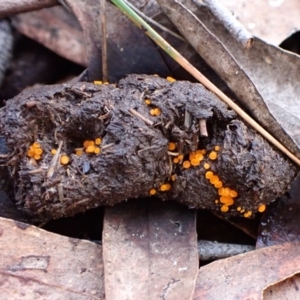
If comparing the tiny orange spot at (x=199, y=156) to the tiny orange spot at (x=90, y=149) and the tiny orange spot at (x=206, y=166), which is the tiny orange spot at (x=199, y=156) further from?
the tiny orange spot at (x=90, y=149)

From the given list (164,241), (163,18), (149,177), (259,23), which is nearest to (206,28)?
(163,18)

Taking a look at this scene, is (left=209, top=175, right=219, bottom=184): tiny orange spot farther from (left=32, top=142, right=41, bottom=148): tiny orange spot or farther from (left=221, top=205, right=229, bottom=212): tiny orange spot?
(left=32, top=142, right=41, bottom=148): tiny orange spot

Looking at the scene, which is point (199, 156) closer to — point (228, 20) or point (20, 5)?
point (228, 20)

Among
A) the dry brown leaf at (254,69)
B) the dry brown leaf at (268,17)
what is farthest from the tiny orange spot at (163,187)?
the dry brown leaf at (268,17)

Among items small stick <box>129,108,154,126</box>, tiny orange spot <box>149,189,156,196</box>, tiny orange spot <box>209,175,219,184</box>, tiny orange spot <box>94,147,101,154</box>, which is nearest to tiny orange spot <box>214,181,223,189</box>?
tiny orange spot <box>209,175,219,184</box>

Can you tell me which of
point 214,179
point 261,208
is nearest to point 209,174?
point 214,179

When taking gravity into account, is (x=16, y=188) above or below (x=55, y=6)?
below

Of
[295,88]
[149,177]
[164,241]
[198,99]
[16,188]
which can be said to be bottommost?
[16,188]

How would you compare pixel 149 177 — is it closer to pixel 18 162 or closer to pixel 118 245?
pixel 118 245
